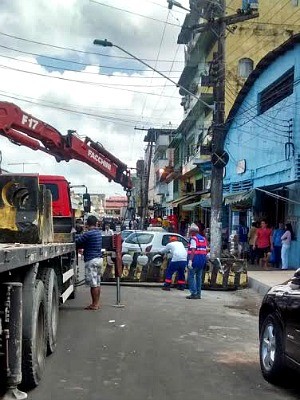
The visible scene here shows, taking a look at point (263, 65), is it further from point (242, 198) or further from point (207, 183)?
point (207, 183)

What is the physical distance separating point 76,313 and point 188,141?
118ft

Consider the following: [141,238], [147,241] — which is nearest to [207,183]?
[141,238]

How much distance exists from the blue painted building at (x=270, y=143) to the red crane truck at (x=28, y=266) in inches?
351

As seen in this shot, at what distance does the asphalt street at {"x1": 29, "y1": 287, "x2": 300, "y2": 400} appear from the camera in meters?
5.82

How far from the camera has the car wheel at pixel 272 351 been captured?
6012 mm

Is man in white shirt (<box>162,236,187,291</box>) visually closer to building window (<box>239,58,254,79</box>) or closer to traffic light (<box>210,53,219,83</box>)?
traffic light (<box>210,53,219,83</box>)

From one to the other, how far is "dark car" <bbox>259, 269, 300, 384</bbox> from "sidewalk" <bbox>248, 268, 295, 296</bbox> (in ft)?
23.9

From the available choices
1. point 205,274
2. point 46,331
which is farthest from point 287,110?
point 46,331

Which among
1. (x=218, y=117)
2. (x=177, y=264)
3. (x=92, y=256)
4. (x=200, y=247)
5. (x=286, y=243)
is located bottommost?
(x=177, y=264)

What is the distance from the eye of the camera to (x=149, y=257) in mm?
15445

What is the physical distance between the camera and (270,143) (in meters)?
21.1

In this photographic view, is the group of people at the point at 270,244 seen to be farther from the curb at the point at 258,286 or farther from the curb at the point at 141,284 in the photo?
the curb at the point at 141,284

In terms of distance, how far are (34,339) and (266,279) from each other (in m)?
11.1

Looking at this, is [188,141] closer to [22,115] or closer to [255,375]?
[22,115]
